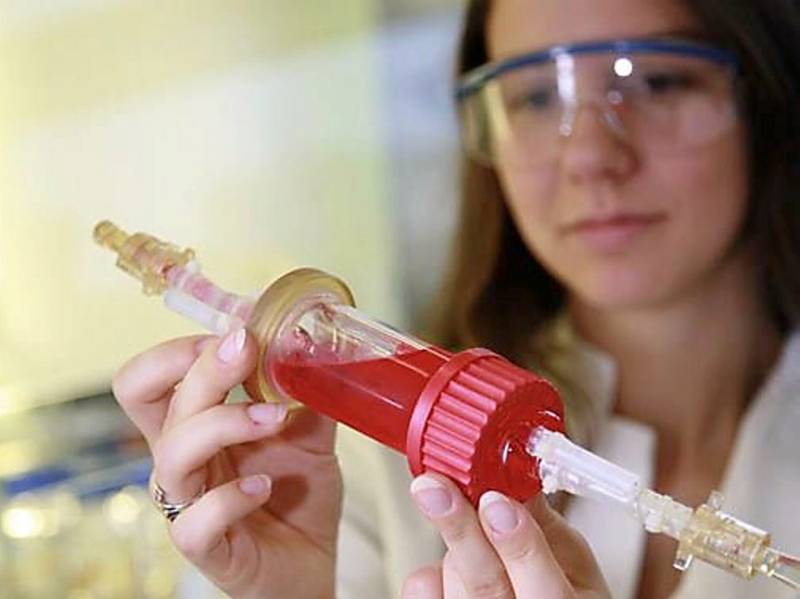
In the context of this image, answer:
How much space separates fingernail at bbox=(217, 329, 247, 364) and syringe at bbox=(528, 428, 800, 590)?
6.1 inches

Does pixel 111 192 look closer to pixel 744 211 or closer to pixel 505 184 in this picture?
pixel 505 184

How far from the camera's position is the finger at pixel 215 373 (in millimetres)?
621

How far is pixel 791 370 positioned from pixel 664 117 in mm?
261

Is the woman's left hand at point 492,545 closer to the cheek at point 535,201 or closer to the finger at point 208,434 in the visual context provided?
the finger at point 208,434

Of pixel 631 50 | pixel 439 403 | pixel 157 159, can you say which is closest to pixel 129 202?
pixel 157 159

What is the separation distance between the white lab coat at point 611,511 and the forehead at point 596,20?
0.96 feet

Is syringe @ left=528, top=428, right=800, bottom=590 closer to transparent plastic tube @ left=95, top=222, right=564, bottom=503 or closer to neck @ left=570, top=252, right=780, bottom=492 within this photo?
transparent plastic tube @ left=95, top=222, right=564, bottom=503

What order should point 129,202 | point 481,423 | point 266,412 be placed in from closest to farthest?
point 481,423
point 266,412
point 129,202

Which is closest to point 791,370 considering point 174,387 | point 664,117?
point 664,117

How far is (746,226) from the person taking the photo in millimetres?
1149

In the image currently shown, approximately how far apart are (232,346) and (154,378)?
0.29ft

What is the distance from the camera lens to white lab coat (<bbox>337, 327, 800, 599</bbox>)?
82 cm

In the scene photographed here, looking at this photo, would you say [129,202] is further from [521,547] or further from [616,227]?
[521,547]

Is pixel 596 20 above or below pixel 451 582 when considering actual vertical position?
above
